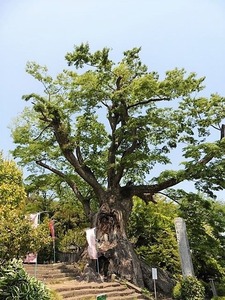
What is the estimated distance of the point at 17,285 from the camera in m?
7.82

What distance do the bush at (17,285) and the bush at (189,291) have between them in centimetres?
756

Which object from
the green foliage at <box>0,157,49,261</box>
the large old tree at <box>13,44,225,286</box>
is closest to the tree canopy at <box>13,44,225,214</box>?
the large old tree at <box>13,44,225,286</box>

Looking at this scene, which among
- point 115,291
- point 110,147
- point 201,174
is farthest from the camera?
point 110,147

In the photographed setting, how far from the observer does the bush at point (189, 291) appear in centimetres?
1361

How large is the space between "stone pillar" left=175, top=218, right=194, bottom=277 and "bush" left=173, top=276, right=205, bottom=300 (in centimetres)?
68

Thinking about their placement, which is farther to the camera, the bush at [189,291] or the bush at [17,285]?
the bush at [189,291]

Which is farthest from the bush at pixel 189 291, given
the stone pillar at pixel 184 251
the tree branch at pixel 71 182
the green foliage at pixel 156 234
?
the tree branch at pixel 71 182

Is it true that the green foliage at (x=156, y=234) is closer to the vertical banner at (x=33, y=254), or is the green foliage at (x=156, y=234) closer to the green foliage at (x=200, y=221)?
the green foliage at (x=200, y=221)

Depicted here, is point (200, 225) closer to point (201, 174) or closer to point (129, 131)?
point (201, 174)

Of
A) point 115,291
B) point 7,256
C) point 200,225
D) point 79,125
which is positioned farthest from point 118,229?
point 7,256

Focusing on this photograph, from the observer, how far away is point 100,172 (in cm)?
1983

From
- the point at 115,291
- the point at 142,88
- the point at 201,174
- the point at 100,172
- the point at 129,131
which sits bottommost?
the point at 115,291

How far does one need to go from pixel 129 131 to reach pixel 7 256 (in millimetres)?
10148

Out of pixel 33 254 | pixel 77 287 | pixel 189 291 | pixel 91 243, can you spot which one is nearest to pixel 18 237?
pixel 33 254
